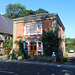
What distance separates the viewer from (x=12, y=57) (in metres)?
14.1

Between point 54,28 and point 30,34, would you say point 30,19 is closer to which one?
point 30,34

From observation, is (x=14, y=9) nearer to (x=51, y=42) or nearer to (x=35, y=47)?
(x=35, y=47)

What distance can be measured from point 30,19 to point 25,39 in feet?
11.7

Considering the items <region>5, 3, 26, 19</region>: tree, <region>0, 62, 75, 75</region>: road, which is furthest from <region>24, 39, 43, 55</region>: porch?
<region>5, 3, 26, 19</region>: tree

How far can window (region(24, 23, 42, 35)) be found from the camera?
638 inches

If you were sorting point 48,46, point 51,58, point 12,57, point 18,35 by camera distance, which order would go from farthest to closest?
point 18,35
point 12,57
point 48,46
point 51,58

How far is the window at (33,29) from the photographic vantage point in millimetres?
16211

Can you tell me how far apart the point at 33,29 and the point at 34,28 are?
9.5 inches

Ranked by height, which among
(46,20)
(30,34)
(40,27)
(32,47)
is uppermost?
(46,20)

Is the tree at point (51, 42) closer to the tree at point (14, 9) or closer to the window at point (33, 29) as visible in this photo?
the window at point (33, 29)

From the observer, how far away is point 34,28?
16547 mm

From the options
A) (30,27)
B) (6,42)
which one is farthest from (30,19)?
(6,42)

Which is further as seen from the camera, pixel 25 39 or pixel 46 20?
pixel 25 39

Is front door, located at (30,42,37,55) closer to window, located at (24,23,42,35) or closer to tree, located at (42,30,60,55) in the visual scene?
window, located at (24,23,42,35)
